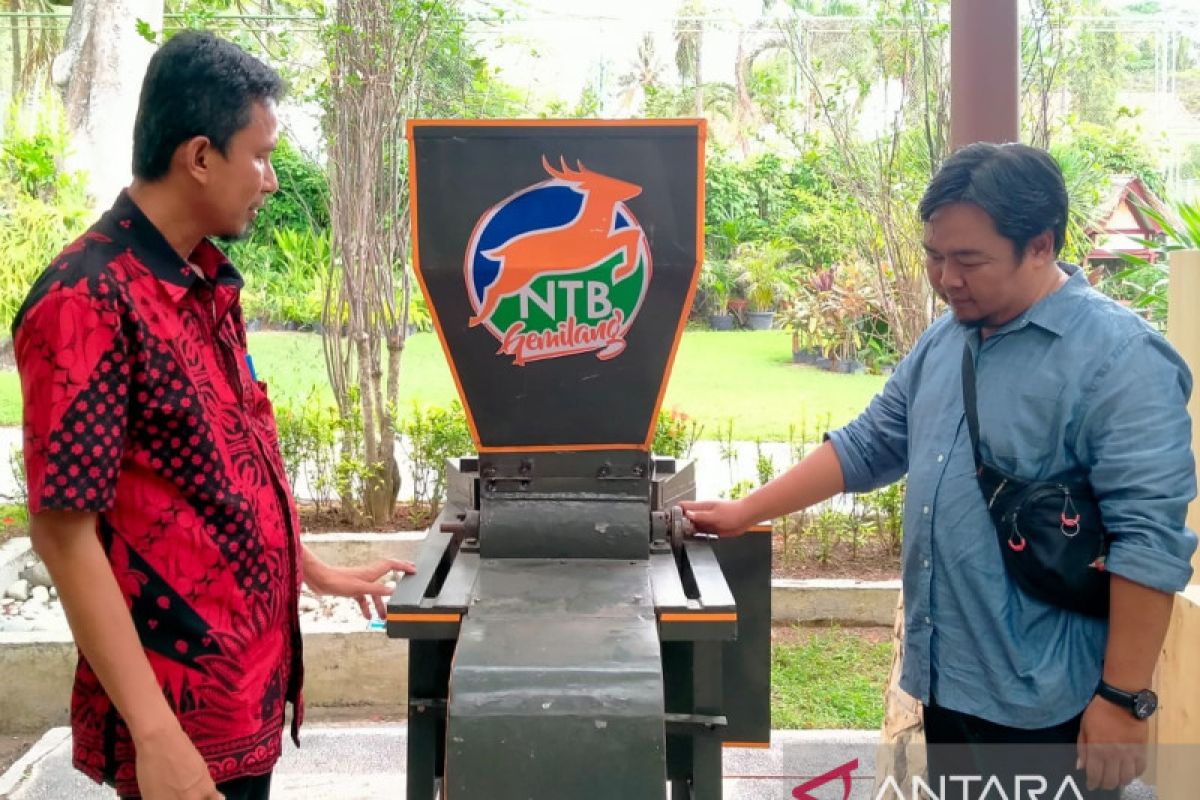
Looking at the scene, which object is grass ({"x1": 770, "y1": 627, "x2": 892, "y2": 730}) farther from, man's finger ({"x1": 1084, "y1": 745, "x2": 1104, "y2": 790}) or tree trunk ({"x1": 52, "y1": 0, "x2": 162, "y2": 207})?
tree trunk ({"x1": 52, "y1": 0, "x2": 162, "y2": 207})

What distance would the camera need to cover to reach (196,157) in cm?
185

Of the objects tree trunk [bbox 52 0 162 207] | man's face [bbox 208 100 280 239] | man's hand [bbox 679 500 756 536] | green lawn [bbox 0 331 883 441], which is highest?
tree trunk [bbox 52 0 162 207]

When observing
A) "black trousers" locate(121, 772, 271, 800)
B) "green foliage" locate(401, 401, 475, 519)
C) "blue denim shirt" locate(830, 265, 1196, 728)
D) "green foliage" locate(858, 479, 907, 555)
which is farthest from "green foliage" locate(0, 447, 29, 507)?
"blue denim shirt" locate(830, 265, 1196, 728)

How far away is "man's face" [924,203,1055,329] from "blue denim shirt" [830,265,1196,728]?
0.04 meters

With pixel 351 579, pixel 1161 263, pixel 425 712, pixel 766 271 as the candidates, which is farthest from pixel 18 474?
pixel 766 271

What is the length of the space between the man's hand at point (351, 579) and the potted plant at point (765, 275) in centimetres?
1242

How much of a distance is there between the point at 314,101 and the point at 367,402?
1.66 m

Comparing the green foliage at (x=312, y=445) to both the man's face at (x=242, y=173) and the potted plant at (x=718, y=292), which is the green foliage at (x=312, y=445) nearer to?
the man's face at (x=242, y=173)

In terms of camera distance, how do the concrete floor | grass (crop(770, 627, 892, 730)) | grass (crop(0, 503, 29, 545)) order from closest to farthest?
1. the concrete floor
2. grass (crop(770, 627, 892, 730))
3. grass (crop(0, 503, 29, 545))

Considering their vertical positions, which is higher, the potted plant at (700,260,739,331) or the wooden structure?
the wooden structure

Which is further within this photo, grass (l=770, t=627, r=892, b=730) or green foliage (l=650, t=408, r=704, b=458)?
green foliage (l=650, t=408, r=704, b=458)

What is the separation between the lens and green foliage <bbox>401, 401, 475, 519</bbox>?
19.9ft

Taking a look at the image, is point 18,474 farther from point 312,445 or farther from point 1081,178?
point 1081,178

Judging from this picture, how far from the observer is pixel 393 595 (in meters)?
2.24
